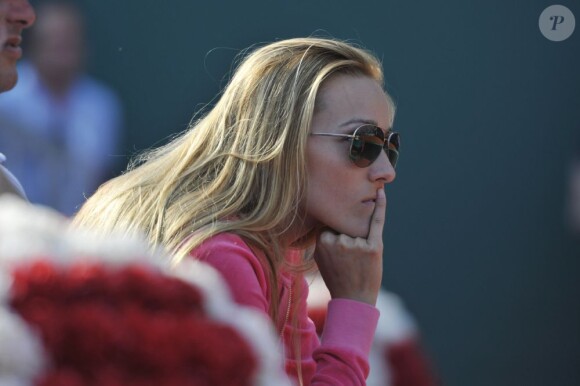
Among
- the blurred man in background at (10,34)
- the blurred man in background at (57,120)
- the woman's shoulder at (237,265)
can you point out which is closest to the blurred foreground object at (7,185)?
the blurred man in background at (10,34)

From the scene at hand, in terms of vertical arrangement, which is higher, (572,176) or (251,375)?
(251,375)

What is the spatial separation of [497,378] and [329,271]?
1861 mm

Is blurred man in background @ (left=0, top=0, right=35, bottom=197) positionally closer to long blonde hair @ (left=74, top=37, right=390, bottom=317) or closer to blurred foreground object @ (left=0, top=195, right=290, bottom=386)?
long blonde hair @ (left=74, top=37, right=390, bottom=317)

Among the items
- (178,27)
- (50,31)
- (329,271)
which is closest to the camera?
(329,271)

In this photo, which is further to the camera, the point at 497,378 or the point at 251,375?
the point at 497,378

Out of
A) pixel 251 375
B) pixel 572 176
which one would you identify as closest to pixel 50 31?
pixel 572 176

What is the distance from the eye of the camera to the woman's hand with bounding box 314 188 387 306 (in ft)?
6.10

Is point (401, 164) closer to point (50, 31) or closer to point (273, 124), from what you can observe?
point (50, 31)

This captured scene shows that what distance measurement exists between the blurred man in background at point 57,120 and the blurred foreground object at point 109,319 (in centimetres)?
230

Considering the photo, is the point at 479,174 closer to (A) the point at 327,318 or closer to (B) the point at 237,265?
(A) the point at 327,318

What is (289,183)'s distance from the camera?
6.30ft

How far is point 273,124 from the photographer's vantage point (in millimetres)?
1946

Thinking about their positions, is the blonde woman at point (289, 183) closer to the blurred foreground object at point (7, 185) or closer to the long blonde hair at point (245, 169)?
the long blonde hair at point (245, 169)

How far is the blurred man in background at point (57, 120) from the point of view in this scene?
2971 millimetres
